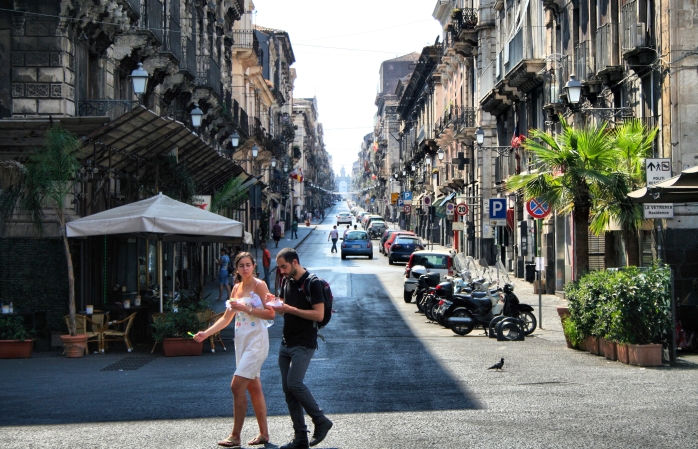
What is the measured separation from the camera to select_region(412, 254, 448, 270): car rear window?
27370 millimetres

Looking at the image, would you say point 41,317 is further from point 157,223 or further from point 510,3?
point 510,3

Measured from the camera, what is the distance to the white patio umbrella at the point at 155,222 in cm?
1493

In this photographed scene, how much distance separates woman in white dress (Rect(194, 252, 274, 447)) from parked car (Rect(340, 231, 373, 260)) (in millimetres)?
39190

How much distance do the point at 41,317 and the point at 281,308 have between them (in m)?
9.78

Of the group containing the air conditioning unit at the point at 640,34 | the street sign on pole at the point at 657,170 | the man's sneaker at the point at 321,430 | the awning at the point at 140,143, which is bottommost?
the man's sneaker at the point at 321,430

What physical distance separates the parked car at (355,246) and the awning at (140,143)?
22.0m

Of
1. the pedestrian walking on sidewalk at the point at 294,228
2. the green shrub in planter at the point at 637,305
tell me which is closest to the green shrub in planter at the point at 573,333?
the green shrub in planter at the point at 637,305

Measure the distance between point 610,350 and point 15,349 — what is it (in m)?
9.21

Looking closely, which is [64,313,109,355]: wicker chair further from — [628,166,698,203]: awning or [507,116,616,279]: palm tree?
[628,166,698,203]: awning

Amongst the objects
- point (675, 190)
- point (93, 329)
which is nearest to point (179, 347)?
point (93, 329)

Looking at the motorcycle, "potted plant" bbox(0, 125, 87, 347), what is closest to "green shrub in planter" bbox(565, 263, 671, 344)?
the motorcycle

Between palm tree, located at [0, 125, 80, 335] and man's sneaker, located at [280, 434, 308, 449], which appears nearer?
man's sneaker, located at [280, 434, 308, 449]

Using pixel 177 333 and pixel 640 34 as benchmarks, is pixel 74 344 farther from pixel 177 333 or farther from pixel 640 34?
pixel 640 34

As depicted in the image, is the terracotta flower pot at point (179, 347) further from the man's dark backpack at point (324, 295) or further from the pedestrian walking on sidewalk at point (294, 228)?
the pedestrian walking on sidewalk at point (294, 228)
